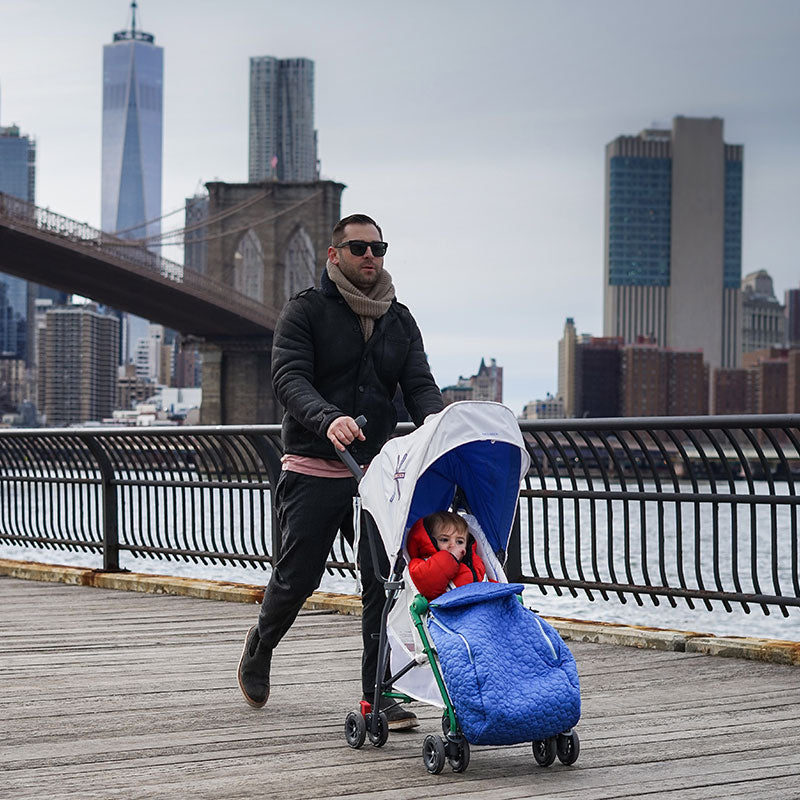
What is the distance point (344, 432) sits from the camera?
379 cm

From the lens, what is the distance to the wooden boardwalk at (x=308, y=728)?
352 cm

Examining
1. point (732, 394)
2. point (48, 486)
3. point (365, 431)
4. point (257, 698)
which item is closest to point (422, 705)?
point (257, 698)

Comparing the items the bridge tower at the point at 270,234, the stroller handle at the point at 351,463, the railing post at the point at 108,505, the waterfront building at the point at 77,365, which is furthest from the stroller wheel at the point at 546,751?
the waterfront building at the point at 77,365

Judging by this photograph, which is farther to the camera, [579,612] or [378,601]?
[579,612]

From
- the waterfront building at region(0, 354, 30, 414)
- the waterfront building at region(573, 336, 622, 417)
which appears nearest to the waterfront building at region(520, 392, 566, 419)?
the waterfront building at region(573, 336, 622, 417)

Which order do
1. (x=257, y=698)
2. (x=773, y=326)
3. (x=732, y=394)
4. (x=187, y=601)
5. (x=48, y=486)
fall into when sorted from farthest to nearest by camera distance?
(x=773, y=326)
(x=732, y=394)
(x=48, y=486)
(x=187, y=601)
(x=257, y=698)

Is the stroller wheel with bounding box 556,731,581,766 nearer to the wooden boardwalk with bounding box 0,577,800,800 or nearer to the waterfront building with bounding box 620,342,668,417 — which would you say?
the wooden boardwalk with bounding box 0,577,800,800

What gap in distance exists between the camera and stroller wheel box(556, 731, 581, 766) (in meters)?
3.69

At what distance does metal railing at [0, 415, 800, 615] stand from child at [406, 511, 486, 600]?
1893 millimetres

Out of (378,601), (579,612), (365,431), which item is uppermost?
(365,431)

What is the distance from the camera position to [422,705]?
464 cm

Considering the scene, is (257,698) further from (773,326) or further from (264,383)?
(773,326)

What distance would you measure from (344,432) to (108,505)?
16.4 feet

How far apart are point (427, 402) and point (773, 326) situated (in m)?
164
